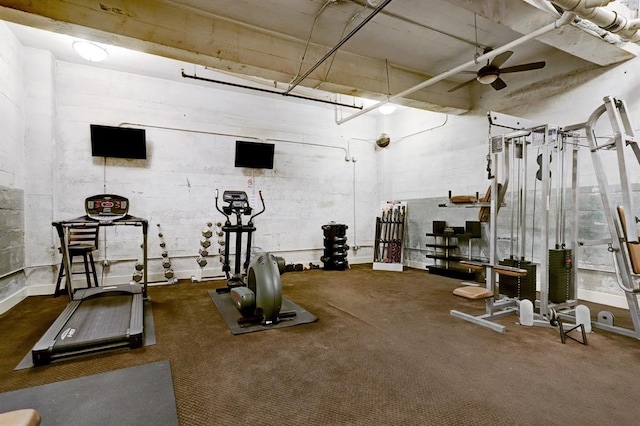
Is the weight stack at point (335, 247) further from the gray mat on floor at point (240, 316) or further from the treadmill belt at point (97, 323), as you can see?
the treadmill belt at point (97, 323)

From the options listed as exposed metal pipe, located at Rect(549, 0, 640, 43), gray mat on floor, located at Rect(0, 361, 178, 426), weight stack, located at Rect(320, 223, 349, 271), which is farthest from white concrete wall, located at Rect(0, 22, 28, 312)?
exposed metal pipe, located at Rect(549, 0, 640, 43)

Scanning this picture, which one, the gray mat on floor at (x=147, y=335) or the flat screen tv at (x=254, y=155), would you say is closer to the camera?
the gray mat on floor at (x=147, y=335)

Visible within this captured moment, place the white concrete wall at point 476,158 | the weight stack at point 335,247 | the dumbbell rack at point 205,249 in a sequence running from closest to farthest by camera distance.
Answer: the white concrete wall at point 476,158 < the dumbbell rack at point 205,249 < the weight stack at point 335,247

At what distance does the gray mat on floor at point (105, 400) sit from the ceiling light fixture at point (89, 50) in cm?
425

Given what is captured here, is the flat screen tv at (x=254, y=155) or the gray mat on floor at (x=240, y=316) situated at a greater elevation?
the flat screen tv at (x=254, y=155)

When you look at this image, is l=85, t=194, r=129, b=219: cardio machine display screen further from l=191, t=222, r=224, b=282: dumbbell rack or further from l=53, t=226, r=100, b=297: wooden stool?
l=191, t=222, r=224, b=282: dumbbell rack

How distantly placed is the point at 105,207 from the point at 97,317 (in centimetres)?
132

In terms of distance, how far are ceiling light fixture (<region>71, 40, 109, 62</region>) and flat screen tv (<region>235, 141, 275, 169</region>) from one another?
249 cm

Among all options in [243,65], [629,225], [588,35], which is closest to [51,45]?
[243,65]

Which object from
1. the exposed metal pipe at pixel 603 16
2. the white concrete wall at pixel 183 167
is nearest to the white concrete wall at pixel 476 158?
the white concrete wall at pixel 183 167

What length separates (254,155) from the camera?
6344 mm

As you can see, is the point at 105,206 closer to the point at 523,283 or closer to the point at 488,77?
the point at 523,283

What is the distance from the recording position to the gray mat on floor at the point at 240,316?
129 inches

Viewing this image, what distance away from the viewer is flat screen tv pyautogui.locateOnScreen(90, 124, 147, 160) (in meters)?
5.15
